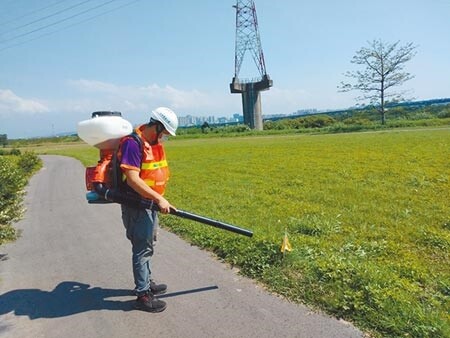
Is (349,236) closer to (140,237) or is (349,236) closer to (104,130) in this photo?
(140,237)

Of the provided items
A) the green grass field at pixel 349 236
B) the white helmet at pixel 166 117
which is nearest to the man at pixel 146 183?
the white helmet at pixel 166 117

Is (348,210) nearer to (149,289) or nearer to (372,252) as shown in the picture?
(372,252)

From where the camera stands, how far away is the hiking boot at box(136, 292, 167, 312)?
3520 millimetres

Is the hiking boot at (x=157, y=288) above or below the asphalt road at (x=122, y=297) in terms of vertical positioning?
above

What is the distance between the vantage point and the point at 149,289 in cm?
368

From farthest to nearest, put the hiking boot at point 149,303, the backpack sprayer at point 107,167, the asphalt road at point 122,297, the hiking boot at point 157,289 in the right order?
the hiking boot at point 157,289 → the hiking boot at point 149,303 → the backpack sprayer at point 107,167 → the asphalt road at point 122,297

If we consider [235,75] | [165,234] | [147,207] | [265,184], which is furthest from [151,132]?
[235,75]

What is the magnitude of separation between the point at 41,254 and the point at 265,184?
605cm

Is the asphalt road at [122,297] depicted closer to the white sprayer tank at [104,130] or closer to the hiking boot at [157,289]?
the hiking boot at [157,289]

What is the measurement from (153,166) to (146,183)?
0.17m

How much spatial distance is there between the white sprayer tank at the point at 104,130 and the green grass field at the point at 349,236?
6.90 feet

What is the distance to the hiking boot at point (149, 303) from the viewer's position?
3.52m

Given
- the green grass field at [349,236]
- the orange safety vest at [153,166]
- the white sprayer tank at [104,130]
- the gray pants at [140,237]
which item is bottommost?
the green grass field at [349,236]

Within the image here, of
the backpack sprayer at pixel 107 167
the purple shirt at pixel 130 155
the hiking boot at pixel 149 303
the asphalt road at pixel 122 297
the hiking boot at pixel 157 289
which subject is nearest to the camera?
the asphalt road at pixel 122 297
